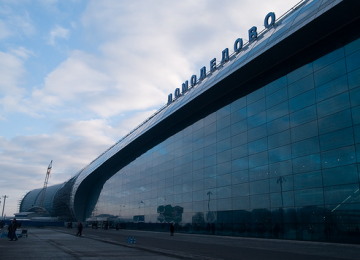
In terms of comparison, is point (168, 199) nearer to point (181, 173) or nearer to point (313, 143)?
point (181, 173)

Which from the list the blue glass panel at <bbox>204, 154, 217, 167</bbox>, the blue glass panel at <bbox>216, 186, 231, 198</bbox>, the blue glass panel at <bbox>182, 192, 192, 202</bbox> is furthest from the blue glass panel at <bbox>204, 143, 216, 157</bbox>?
the blue glass panel at <bbox>182, 192, 192, 202</bbox>

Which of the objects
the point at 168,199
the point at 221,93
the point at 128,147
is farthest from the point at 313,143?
the point at 128,147

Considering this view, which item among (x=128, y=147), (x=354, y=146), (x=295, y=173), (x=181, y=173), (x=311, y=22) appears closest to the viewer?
(x=354, y=146)

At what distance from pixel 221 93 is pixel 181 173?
13592mm

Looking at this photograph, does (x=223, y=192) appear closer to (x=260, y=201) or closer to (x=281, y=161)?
(x=260, y=201)

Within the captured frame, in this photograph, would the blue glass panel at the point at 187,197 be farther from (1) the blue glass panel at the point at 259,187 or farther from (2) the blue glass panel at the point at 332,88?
(2) the blue glass panel at the point at 332,88

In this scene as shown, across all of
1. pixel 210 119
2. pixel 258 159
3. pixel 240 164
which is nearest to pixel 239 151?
pixel 240 164

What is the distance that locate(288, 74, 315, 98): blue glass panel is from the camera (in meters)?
28.5

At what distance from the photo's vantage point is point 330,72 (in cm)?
2678

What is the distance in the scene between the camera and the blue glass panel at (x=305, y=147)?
27.0m

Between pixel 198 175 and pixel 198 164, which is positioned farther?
pixel 198 164

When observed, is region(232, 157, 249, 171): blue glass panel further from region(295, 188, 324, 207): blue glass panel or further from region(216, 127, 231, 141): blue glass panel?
region(295, 188, 324, 207): blue glass panel

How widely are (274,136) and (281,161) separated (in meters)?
2.59

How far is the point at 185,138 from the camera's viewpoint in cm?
4803
